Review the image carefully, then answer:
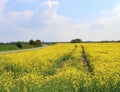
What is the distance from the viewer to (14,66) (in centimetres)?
1983

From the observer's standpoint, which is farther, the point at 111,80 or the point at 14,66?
the point at 14,66

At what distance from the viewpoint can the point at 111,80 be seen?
10867mm

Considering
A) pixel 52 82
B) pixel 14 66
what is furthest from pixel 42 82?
pixel 14 66

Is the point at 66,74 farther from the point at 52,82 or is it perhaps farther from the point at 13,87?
the point at 13,87

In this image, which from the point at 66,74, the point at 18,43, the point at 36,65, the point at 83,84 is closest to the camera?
the point at 83,84

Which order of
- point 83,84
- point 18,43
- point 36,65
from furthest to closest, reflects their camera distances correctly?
1. point 18,43
2. point 36,65
3. point 83,84

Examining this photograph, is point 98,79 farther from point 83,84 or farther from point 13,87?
point 13,87

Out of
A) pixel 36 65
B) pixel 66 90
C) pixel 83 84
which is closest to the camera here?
pixel 66 90

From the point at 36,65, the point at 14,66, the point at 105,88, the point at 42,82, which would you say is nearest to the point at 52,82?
the point at 42,82

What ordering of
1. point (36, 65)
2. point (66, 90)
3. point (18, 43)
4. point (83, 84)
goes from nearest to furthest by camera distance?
point (66, 90) < point (83, 84) < point (36, 65) < point (18, 43)

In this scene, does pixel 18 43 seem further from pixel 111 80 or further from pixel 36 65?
pixel 111 80

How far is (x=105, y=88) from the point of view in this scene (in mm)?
10203

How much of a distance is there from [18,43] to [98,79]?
77097 millimetres

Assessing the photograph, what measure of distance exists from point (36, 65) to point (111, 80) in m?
8.30
